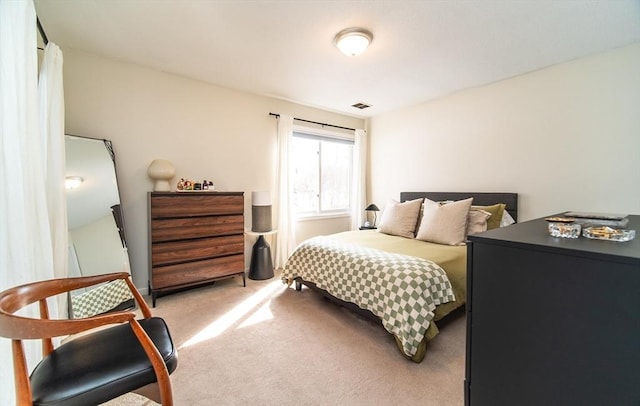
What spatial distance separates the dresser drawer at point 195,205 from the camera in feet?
8.38

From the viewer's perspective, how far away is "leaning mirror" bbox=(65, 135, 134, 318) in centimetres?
224

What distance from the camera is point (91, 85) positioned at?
255cm

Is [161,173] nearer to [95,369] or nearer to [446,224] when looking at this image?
[95,369]

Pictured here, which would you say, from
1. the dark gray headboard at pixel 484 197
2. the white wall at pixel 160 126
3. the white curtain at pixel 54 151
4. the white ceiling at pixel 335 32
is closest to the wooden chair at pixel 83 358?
the white curtain at pixel 54 151

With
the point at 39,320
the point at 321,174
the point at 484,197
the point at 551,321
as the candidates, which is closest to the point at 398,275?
the point at 551,321

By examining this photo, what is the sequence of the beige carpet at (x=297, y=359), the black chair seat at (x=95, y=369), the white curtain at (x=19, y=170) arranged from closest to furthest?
the black chair seat at (x=95, y=369)
the white curtain at (x=19, y=170)
the beige carpet at (x=297, y=359)

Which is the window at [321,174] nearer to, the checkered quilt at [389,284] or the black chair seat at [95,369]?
the checkered quilt at [389,284]

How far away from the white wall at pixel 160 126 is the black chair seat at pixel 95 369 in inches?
75.8

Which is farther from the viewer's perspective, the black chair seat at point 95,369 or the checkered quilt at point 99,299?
the checkered quilt at point 99,299

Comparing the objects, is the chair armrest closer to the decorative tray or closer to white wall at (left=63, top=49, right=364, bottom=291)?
the decorative tray

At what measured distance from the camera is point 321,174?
4336 mm

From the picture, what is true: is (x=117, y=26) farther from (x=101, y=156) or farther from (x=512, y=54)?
(x=512, y=54)

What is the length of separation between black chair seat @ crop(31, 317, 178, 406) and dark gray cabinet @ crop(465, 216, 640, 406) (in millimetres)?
1227

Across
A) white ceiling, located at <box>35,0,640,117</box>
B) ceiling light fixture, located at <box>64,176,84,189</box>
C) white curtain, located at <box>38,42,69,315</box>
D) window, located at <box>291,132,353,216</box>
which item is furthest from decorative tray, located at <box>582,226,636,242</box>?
ceiling light fixture, located at <box>64,176,84,189</box>
